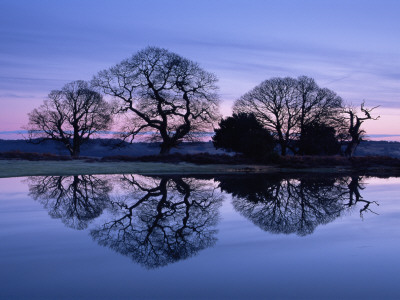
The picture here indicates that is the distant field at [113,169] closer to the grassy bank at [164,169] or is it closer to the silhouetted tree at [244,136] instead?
the grassy bank at [164,169]

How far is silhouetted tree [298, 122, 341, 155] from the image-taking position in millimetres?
46781

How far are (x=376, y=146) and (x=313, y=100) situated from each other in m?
65.0

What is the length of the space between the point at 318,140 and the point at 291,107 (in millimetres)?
5972

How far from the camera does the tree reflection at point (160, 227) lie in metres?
6.79

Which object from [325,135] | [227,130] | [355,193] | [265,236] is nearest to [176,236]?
[265,236]

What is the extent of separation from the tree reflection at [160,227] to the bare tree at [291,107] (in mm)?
36915

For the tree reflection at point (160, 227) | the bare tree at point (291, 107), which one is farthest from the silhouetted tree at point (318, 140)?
the tree reflection at point (160, 227)

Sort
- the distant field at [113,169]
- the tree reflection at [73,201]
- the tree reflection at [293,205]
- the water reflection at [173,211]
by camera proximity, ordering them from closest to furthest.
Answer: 1. the water reflection at [173,211]
2. the tree reflection at [293,205]
3. the tree reflection at [73,201]
4. the distant field at [113,169]

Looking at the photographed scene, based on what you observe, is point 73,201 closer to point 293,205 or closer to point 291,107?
point 293,205

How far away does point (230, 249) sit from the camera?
704 centimetres

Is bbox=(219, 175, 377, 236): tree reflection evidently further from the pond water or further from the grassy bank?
the grassy bank

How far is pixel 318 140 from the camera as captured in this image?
4675 centimetres

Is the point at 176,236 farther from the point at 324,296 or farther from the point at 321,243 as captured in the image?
the point at 324,296

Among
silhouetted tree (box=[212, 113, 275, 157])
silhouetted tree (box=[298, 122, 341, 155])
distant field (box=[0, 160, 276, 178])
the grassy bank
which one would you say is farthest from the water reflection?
silhouetted tree (box=[298, 122, 341, 155])
